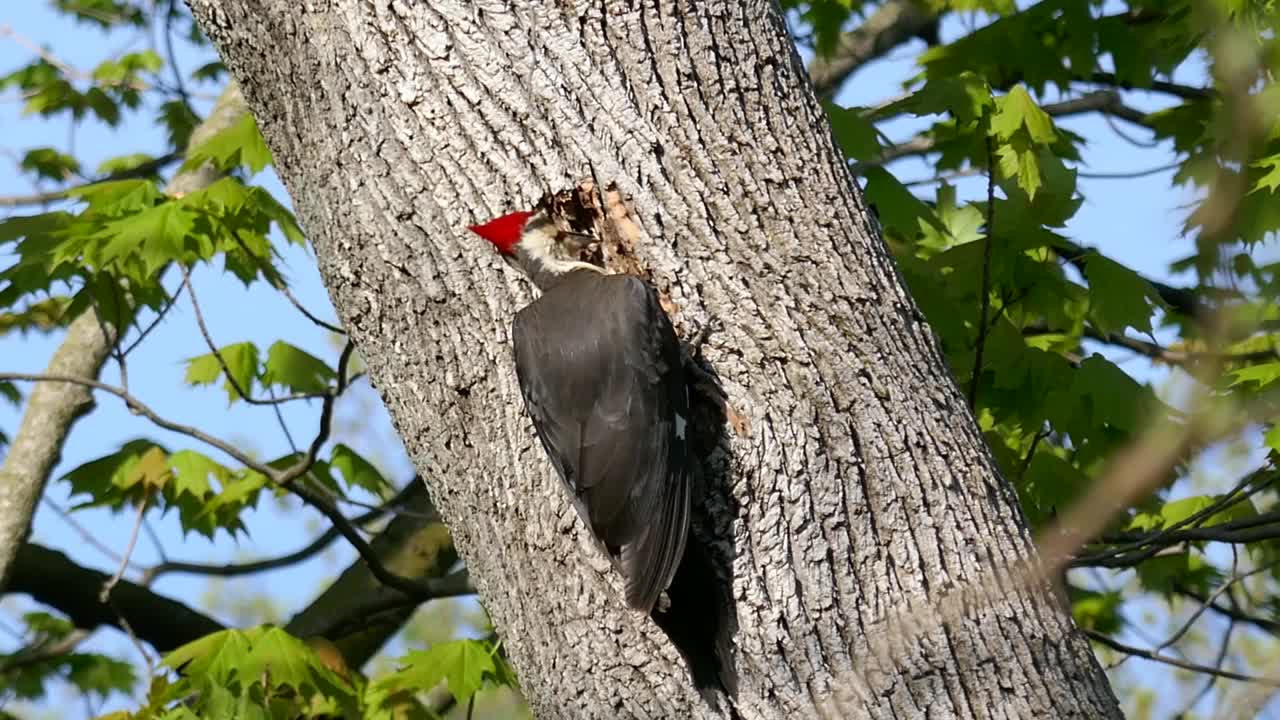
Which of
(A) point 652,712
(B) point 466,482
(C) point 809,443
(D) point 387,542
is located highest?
(B) point 466,482

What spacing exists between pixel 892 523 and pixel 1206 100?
3190mm

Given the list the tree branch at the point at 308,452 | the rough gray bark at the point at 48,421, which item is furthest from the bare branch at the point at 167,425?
the rough gray bark at the point at 48,421

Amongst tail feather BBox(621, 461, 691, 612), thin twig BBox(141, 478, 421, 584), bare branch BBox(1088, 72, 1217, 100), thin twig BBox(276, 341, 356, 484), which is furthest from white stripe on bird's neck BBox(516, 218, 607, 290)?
bare branch BBox(1088, 72, 1217, 100)

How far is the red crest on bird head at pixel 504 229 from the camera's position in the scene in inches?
93.2

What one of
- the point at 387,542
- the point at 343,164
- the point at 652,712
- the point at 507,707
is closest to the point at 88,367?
the point at 387,542

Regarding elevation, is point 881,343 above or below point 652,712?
above

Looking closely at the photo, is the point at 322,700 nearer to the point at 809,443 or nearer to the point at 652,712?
the point at 652,712

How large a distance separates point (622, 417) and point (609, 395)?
6 centimetres

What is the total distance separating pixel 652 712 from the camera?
2.25 m

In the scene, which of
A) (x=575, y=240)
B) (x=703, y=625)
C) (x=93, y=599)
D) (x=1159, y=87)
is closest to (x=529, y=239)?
(x=575, y=240)

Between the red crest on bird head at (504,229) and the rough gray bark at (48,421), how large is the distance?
3.39 meters

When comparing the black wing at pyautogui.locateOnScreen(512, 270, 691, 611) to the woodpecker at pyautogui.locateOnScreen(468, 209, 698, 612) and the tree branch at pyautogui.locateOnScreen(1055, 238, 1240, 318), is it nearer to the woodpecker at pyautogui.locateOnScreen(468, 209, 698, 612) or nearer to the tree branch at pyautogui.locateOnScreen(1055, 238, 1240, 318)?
the woodpecker at pyautogui.locateOnScreen(468, 209, 698, 612)

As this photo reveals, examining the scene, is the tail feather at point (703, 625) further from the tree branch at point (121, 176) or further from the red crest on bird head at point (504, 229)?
the tree branch at point (121, 176)

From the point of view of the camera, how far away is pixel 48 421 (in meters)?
5.46
